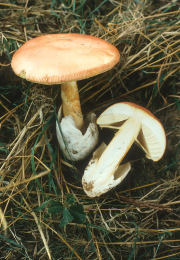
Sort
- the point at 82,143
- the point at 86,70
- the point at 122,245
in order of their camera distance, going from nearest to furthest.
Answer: the point at 86,70
the point at 122,245
the point at 82,143

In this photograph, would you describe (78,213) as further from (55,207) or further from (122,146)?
(122,146)

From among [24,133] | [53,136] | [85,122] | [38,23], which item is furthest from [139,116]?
[38,23]

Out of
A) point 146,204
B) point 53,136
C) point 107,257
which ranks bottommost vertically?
point 107,257

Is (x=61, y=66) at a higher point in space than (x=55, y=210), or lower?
higher

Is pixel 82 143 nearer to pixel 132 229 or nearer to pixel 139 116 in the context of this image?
pixel 139 116

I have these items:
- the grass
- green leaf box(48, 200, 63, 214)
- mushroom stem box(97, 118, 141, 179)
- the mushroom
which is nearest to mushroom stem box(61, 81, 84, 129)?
the mushroom

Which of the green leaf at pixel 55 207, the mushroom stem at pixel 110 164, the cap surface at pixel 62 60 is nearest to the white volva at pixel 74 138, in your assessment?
the mushroom stem at pixel 110 164

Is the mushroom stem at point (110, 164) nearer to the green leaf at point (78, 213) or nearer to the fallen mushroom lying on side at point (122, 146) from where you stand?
the fallen mushroom lying on side at point (122, 146)
